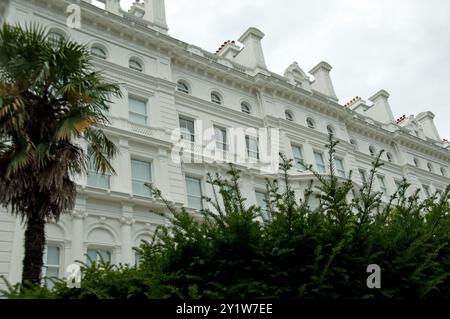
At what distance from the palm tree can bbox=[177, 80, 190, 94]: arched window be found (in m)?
11.3

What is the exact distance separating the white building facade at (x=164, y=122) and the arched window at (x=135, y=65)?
0.06m

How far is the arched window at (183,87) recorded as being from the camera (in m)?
23.5

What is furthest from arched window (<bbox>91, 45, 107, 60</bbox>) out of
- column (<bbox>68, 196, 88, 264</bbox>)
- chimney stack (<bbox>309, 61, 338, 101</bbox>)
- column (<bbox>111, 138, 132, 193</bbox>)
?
chimney stack (<bbox>309, 61, 338, 101</bbox>)

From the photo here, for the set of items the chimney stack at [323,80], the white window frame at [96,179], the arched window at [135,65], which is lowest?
the white window frame at [96,179]

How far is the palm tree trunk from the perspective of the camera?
31.3ft

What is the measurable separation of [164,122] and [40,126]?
10022 millimetres

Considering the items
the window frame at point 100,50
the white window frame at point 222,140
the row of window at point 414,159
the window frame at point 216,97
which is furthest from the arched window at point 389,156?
the window frame at point 100,50

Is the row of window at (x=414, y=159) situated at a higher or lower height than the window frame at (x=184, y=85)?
lower

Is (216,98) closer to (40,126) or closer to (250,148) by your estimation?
(250,148)

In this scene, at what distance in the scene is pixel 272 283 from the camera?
6688mm

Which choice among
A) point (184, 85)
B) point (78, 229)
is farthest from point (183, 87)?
point (78, 229)

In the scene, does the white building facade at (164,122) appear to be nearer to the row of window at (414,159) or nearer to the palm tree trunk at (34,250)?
the row of window at (414,159)
